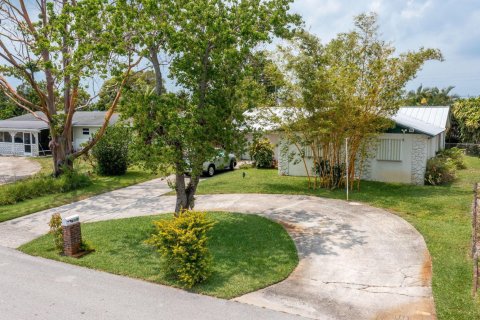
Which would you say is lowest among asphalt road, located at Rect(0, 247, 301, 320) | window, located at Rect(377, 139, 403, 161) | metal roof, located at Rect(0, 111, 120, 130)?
asphalt road, located at Rect(0, 247, 301, 320)

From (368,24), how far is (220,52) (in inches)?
428

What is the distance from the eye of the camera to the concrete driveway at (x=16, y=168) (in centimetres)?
2313

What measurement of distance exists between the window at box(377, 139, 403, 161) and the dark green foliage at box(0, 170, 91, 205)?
14.4 m

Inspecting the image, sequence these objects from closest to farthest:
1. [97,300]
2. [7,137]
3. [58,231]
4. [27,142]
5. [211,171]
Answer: [97,300]
[58,231]
[211,171]
[27,142]
[7,137]

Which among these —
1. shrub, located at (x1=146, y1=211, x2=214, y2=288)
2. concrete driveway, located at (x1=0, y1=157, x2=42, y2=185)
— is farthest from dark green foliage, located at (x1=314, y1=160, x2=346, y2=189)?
concrete driveway, located at (x1=0, y1=157, x2=42, y2=185)

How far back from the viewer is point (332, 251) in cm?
1001

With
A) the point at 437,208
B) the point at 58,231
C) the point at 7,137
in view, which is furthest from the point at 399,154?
the point at 7,137

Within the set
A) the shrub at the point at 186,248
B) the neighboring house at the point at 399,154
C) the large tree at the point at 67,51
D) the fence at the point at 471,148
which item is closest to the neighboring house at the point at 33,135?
the large tree at the point at 67,51

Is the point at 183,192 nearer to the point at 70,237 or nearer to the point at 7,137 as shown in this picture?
the point at 70,237

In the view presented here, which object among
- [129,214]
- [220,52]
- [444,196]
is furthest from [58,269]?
[444,196]

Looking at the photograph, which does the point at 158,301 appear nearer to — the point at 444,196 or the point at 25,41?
the point at 444,196

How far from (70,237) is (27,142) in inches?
1170

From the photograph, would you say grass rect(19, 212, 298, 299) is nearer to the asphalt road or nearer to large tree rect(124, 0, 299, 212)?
the asphalt road

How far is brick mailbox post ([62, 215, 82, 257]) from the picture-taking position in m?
10.1
